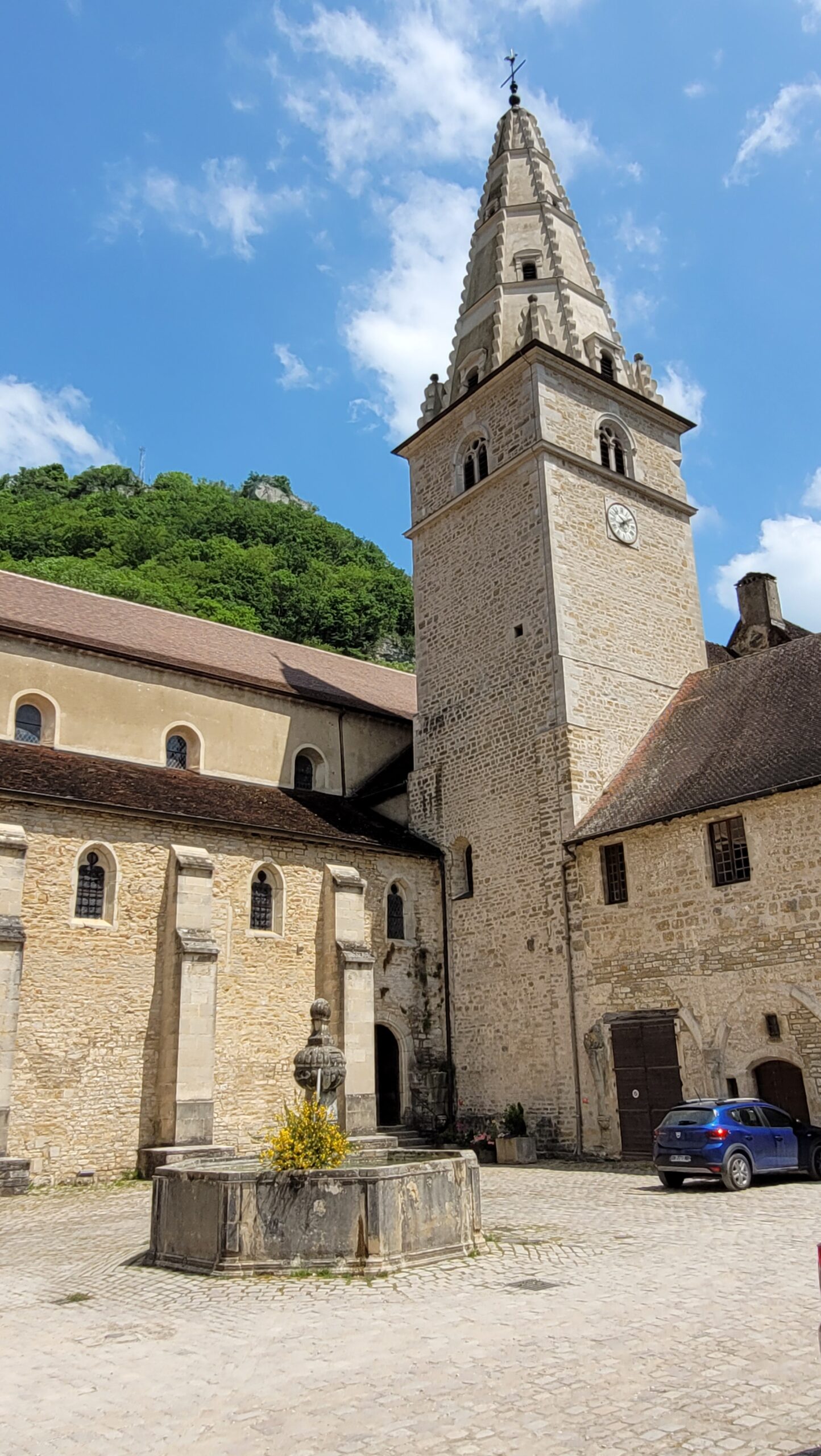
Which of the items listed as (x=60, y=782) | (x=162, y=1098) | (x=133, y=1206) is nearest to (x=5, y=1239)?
(x=133, y=1206)

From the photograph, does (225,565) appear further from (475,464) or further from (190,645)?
(475,464)

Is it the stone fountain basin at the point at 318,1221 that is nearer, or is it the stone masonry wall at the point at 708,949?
the stone fountain basin at the point at 318,1221

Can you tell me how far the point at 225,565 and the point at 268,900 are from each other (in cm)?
3664

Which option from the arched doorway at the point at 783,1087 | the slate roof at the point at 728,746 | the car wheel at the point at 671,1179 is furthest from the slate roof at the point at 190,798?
the car wheel at the point at 671,1179

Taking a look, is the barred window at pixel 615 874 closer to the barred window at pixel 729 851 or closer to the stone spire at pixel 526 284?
the barred window at pixel 729 851

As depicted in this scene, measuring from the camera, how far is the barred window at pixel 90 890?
58.9ft

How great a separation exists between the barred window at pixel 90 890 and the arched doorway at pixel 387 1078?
6774 millimetres

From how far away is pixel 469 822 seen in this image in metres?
23.3

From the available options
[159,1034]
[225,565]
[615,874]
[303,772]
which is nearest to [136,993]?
[159,1034]

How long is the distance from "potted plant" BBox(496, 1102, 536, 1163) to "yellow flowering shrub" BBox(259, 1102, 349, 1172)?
9868 millimetres

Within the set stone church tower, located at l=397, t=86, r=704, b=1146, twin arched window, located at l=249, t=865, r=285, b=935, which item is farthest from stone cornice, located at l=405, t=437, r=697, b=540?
twin arched window, located at l=249, t=865, r=285, b=935

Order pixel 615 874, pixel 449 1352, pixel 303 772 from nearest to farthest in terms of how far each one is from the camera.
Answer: pixel 449 1352 < pixel 615 874 < pixel 303 772

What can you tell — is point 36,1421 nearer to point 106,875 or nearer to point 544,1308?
point 544,1308

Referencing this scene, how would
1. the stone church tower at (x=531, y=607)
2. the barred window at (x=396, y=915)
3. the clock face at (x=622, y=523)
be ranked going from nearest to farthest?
the stone church tower at (x=531, y=607), the barred window at (x=396, y=915), the clock face at (x=622, y=523)
